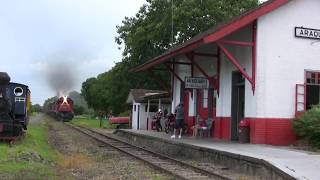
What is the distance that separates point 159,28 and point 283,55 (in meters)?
23.6

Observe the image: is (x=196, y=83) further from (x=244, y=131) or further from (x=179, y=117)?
(x=244, y=131)

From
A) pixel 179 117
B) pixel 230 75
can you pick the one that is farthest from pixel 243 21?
pixel 179 117

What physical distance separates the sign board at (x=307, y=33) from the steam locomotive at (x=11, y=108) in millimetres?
10193

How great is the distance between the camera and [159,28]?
42.2 meters

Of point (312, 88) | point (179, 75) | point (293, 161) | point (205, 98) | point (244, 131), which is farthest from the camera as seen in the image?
point (179, 75)

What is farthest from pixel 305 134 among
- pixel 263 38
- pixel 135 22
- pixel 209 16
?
pixel 135 22

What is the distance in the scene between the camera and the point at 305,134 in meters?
18.1

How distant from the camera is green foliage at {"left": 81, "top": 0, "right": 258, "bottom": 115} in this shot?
40844 millimetres

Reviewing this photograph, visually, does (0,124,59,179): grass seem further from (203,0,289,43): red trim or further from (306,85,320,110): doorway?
(306,85,320,110): doorway

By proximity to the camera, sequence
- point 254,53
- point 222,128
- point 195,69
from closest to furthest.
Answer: point 254,53
point 222,128
point 195,69

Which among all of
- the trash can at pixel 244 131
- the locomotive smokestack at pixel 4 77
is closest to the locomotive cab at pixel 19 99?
the locomotive smokestack at pixel 4 77

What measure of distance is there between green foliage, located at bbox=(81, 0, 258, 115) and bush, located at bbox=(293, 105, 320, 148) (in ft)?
71.5

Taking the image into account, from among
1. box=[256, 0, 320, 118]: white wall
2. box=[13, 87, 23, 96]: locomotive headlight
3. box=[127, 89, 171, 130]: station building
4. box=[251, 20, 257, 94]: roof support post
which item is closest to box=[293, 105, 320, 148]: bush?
box=[256, 0, 320, 118]: white wall

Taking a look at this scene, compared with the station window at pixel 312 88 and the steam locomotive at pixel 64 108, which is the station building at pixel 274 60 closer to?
the station window at pixel 312 88
